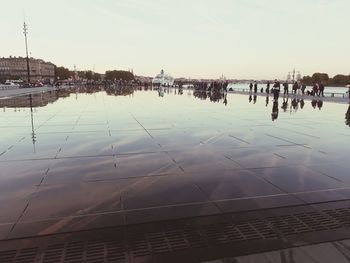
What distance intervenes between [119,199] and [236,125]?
29.8 ft

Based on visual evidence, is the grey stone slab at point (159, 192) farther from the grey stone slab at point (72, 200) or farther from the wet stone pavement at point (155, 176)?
the grey stone slab at point (72, 200)

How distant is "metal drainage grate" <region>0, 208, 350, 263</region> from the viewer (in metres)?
3.56

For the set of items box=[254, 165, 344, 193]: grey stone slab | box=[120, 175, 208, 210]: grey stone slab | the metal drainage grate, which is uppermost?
box=[254, 165, 344, 193]: grey stone slab

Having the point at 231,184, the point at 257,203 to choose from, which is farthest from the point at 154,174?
the point at 257,203

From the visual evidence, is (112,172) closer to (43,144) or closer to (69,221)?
(69,221)

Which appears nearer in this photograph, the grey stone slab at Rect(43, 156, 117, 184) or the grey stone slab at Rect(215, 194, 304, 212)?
the grey stone slab at Rect(215, 194, 304, 212)

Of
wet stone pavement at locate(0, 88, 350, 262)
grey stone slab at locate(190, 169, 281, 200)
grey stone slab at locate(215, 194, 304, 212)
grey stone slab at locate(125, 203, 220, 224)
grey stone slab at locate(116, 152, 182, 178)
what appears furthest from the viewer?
grey stone slab at locate(116, 152, 182, 178)

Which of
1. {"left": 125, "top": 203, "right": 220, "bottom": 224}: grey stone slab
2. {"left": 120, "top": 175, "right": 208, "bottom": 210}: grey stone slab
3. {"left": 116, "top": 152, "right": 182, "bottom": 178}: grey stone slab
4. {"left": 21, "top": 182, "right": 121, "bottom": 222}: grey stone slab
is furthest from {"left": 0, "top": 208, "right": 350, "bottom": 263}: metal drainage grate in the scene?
{"left": 116, "top": 152, "right": 182, "bottom": 178}: grey stone slab

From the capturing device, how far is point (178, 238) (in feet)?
13.0

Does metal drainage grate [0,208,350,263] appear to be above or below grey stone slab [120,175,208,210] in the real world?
below

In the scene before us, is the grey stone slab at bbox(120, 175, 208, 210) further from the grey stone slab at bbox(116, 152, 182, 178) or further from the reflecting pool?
the grey stone slab at bbox(116, 152, 182, 178)

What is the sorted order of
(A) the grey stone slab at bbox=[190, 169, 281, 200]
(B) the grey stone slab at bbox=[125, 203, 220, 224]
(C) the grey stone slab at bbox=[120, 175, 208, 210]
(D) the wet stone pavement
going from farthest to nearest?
1. (A) the grey stone slab at bbox=[190, 169, 281, 200]
2. (C) the grey stone slab at bbox=[120, 175, 208, 210]
3. (D) the wet stone pavement
4. (B) the grey stone slab at bbox=[125, 203, 220, 224]

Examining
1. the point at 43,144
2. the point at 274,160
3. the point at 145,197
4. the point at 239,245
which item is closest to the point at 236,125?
the point at 274,160

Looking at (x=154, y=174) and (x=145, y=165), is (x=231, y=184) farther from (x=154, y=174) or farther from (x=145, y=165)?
(x=145, y=165)
